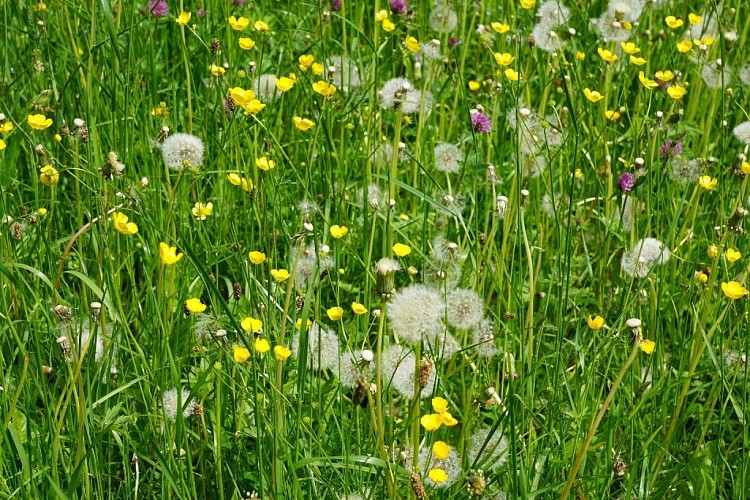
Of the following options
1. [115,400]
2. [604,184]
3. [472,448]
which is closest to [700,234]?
[604,184]

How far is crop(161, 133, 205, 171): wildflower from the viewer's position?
2073 millimetres

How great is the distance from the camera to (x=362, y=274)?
2344mm

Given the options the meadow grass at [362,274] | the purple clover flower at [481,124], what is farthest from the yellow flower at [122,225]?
the purple clover flower at [481,124]

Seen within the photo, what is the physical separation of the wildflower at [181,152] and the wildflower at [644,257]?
921 mm

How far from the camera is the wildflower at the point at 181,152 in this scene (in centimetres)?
207

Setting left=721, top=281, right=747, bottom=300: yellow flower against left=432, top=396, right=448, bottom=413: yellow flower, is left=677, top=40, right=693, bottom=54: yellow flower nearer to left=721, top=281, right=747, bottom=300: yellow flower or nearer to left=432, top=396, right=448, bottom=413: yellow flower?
left=721, top=281, right=747, bottom=300: yellow flower

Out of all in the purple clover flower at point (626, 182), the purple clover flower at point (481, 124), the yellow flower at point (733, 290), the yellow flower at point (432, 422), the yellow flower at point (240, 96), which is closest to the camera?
the yellow flower at point (432, 422)

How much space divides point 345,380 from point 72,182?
107 centimetres

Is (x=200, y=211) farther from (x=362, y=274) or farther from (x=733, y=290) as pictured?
(x=733, y=290)

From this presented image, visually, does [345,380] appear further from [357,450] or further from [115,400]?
[115,400]

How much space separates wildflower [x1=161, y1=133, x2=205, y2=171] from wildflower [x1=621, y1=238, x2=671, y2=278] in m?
0.92

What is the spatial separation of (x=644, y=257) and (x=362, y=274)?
64 centimetres

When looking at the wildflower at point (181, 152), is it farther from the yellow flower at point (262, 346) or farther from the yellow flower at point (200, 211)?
the yellow flower at point (262, 346)

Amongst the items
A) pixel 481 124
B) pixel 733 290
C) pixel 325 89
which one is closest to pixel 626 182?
pixel 481 124
